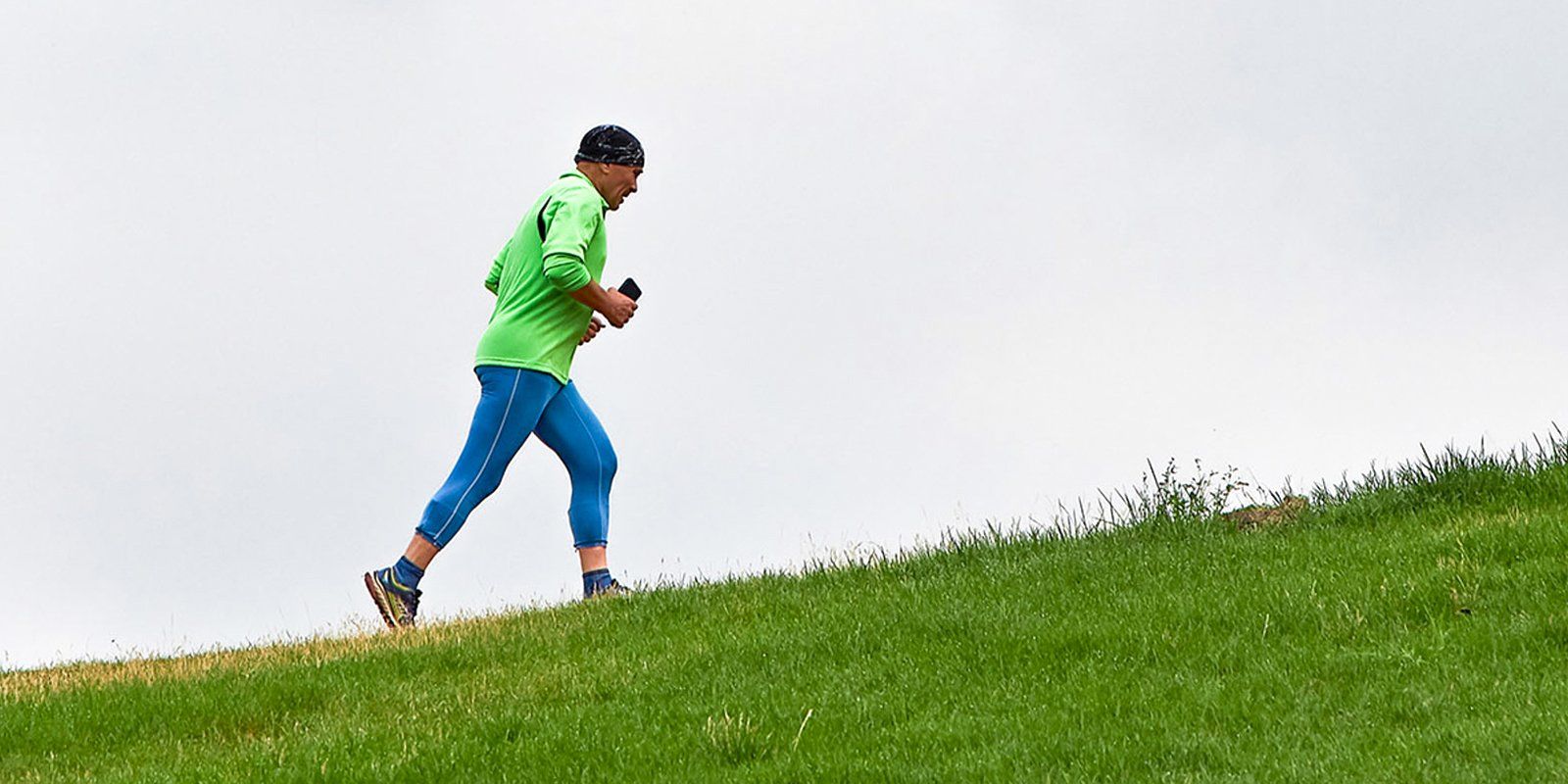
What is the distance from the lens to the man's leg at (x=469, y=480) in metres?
9.79

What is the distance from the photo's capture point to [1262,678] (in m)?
6.45

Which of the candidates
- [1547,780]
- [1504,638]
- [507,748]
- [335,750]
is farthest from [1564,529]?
[335,750]

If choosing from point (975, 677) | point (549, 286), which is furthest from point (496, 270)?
point (975, 677)

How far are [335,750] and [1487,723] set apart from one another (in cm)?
423

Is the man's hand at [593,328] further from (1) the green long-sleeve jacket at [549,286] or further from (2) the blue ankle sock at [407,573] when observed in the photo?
(2) the blue ankle sock at [407,573]

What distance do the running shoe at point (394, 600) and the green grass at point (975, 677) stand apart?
631mm

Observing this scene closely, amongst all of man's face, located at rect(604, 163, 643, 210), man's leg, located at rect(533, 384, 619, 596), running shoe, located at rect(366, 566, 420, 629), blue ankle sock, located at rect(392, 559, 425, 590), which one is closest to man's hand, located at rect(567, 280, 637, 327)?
man's leg, located at rect(533, 384, 619, 596)

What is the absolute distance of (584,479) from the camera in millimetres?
10062

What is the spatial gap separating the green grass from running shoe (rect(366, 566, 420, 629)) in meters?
0.63

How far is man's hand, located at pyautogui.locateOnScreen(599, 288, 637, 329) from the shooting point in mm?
9727

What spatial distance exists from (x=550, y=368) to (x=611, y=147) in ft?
4.67

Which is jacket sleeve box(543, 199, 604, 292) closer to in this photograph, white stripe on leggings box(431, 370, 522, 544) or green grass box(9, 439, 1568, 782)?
white stripe on leggings box(431, 370, 522, 544)

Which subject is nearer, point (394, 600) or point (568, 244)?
point (568, 244)

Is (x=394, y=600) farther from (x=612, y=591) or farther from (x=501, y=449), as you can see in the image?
(x=612, y=591)
